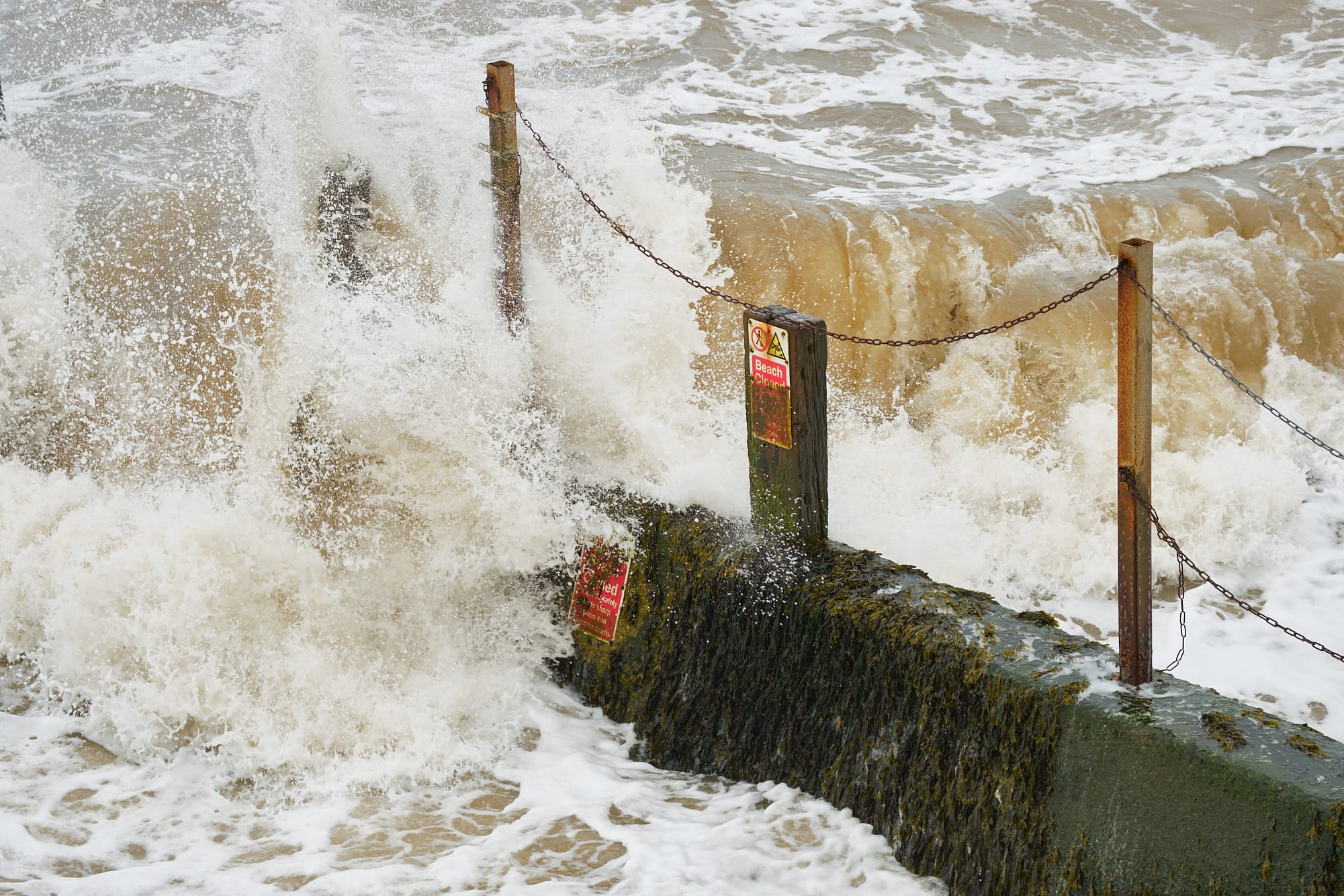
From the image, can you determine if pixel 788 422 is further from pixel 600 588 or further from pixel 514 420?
pixel 514 420

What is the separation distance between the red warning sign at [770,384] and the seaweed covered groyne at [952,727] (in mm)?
532

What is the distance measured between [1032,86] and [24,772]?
1223 centimetres

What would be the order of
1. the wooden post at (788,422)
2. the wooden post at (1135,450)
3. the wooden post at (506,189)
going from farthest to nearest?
the wooden post at (506,189), the wooden post at (788,422), the wooden post at (1135,450)

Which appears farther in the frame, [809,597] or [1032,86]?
[1032,86]

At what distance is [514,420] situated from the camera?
6.23m

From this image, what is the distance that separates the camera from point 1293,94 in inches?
501

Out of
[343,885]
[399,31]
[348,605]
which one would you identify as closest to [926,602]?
[343,885]

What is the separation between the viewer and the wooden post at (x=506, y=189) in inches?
260

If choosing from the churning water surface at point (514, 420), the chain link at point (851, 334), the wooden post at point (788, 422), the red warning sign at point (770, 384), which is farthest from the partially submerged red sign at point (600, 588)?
the chain link at point (851, 334)

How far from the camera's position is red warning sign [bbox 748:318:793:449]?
475 centimetres

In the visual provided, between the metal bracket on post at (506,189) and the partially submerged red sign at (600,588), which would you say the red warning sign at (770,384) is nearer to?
the partially submerged red sign at (600,588)

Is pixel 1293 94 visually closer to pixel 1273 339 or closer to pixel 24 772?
pixel 1273 339

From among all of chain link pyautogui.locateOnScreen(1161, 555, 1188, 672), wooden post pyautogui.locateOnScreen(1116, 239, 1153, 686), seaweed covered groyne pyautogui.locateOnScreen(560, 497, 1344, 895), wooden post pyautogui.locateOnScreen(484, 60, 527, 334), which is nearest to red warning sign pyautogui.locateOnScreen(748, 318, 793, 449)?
A: seaweed covered groyne pyautogui.locateOnScreen(560, 497, 1344, 895)

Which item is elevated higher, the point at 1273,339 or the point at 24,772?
the point at 1273,339
